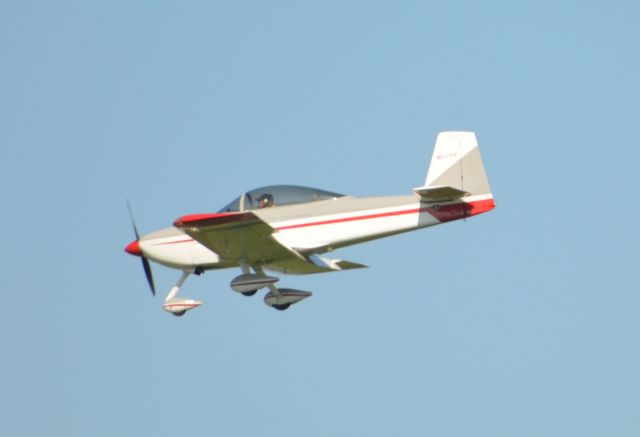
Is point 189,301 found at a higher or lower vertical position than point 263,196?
lower

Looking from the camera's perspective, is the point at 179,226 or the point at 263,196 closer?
the point at 179,226

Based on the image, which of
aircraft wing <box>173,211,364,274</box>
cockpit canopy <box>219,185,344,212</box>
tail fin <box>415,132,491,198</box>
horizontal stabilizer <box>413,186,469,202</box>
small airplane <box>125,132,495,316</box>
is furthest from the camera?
cockpit canopy <box>219,185,344,212</box>

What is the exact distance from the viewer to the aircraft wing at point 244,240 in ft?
77.1

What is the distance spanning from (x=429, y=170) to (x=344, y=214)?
5.25 feet

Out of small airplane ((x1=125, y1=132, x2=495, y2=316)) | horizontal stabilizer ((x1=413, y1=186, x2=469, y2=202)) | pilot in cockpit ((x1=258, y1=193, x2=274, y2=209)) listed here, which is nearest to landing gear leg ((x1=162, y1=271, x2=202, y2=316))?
small airplane ((x1=125, y1=132, x2=495, y2=316))

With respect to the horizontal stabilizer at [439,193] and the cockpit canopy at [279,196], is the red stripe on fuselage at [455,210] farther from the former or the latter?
the cockpit canopy at [279,196]

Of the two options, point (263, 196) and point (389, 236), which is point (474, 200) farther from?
point (263, 196)

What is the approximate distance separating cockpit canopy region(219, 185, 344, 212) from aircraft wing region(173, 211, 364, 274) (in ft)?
2.70

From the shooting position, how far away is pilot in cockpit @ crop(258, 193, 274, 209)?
82.1 ft

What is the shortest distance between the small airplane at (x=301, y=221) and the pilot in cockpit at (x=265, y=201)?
0.06 ft

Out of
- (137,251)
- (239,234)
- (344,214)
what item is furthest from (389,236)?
(137,251)

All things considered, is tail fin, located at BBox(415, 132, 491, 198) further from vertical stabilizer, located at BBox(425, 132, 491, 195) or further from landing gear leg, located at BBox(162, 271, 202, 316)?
landing gear leg, located at BBox(162, 271, 202, 316)

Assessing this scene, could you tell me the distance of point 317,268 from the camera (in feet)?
85.0

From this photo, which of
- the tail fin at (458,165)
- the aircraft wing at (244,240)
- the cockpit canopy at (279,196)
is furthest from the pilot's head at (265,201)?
the tail fin at (458,165)
